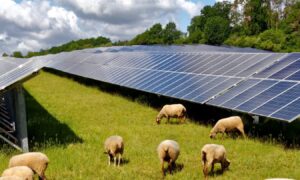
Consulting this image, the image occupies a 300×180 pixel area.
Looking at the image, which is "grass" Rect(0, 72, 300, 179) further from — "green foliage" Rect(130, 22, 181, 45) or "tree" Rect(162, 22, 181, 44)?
"tree" Rect(162, 22, 181, 44)

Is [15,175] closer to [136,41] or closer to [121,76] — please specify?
[121,76]

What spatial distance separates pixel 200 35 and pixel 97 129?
6698 centimetres

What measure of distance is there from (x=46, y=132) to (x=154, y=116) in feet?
20.2

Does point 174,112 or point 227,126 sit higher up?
point 227,126

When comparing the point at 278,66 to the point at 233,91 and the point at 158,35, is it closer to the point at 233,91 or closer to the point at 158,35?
the point at 233,91

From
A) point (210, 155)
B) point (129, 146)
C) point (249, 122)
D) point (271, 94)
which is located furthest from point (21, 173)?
point (249, 122)

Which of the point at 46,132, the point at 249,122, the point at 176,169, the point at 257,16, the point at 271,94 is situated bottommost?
the point at 249,122

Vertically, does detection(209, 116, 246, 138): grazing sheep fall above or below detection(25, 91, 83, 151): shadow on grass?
above

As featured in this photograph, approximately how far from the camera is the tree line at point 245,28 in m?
59.0

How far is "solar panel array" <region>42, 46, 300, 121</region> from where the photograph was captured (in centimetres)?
1655

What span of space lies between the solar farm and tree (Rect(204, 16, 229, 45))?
162 ft

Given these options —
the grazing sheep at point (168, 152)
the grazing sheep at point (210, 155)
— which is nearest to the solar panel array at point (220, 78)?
the grazing sheep at point (210, 155)

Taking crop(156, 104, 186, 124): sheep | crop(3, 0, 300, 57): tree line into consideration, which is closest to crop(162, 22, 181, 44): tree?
crop(3, 0, 300, 57): tree line

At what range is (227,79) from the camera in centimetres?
2164
